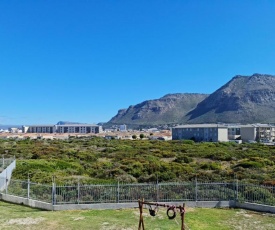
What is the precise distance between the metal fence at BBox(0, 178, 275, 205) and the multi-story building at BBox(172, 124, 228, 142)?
82089mm

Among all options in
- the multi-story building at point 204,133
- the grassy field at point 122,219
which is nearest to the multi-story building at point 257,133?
the multi-story building at point 204,133

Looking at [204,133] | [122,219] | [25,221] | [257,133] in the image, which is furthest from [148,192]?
[257,133]

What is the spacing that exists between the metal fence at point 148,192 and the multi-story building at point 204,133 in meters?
82.1

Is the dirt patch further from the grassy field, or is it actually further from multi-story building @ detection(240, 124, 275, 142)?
multi-story building @ detection(240, 124, 275, 142)

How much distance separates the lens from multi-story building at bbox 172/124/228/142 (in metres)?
98.9

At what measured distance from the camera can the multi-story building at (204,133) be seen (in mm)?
98881

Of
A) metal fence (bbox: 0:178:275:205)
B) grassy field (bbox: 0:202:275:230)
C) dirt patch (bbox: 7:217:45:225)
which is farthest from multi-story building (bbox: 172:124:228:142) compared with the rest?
dirt patch (bbox: 7:217:45:225)

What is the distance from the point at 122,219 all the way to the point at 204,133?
3627 inches

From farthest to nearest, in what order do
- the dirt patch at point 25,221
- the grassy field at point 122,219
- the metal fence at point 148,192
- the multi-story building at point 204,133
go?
the multi-story building at point 204,133 → the metal fence at point 148,192 → the dirt patch at point 25,221 → the grassy field at point 122,219

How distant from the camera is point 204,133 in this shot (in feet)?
342

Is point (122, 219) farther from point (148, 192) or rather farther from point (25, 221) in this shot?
point (25, 221)

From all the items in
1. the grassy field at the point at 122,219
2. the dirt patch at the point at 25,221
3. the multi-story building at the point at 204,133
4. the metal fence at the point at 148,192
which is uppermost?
the multi-story building at the point at 204,133

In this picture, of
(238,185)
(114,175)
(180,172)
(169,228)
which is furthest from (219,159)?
(169,228)

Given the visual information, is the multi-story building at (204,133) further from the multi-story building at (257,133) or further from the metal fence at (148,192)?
the metal fence at (148,192)
